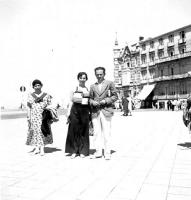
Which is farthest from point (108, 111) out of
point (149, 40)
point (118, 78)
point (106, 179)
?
point (118, 78)

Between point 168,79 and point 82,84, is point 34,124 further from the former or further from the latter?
point 168,79

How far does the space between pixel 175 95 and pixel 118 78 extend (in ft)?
54.4

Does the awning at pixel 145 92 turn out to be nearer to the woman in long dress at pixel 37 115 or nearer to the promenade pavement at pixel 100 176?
the promenade pavement at pixel 100 176

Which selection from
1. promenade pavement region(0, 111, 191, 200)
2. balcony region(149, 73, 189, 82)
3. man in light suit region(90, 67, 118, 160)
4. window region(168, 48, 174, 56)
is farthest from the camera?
window region(168, 48, 174, 56)

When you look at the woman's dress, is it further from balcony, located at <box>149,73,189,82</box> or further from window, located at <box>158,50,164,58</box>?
window, located at <box>158,50,164,58</box>

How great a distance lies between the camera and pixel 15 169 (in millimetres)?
5730

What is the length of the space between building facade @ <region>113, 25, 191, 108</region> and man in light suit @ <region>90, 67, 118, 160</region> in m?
41.5

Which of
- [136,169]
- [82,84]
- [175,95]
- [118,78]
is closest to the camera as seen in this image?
[136,169]

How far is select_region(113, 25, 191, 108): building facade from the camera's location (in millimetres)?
48469

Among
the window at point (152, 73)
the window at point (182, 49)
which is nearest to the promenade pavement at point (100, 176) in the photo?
the window at point (182, 49)

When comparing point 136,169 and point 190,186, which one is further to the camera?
point 136,169

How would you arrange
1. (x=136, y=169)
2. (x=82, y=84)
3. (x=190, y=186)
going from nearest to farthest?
(x=190, y=186)
(x=136, y=169)
(x=82, y=84)

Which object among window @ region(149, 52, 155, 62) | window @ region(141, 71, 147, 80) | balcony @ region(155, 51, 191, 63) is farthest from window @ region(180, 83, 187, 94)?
window @ region(141, 71, 147, 80)

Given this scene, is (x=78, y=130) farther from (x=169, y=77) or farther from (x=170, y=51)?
(x=170, y=51)
